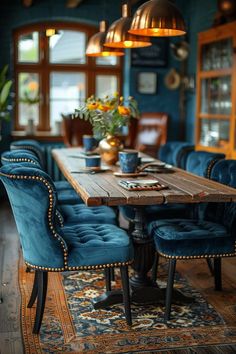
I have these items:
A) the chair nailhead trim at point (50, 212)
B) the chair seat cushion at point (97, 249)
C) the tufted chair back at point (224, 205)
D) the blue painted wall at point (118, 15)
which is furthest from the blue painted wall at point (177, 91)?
the chair nailhead trim at point (50, 212)

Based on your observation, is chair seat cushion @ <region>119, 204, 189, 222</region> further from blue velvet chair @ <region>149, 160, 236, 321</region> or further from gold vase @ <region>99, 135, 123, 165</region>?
blue velvet chair @ <region>149, 160, 236, 321</region>

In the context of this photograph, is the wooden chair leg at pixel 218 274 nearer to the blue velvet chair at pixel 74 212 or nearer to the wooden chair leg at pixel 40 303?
the blue velvet chair at pixel 74 212

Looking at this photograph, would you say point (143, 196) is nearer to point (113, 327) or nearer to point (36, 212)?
point (36, 212)

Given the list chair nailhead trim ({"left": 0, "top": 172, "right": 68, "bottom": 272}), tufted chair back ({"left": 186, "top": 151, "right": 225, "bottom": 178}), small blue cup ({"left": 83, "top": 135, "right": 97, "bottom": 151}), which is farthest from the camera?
small blue cup ({"left": 83, "top": 135, "right": 97, "bottom": 151})

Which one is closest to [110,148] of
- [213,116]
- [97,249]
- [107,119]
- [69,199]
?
[107,119]

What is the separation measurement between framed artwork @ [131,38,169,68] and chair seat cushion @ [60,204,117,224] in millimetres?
3844

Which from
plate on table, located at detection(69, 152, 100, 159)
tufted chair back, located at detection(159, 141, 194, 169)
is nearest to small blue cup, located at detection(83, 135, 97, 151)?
plate on table, located at detection(69, 152, 100, 159)

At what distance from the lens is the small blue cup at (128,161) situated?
3.72 meters

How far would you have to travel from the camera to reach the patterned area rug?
113 inches

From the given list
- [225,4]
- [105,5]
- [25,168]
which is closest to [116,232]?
[25,168]

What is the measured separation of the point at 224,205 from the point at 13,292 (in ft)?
4.99

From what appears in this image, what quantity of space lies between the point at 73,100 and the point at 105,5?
4.51ft

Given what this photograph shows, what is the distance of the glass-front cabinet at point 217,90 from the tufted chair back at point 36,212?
11.0ft

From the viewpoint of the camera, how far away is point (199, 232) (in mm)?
3273
